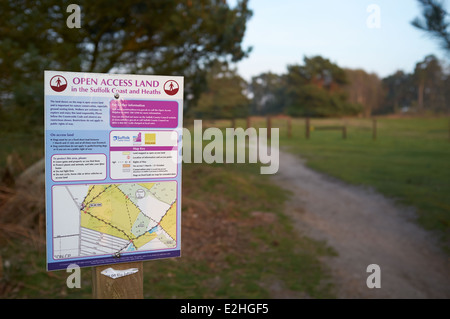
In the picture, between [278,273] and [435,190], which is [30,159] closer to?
[278,273]

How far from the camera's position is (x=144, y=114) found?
221 centimetres

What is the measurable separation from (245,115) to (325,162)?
4.29 meters

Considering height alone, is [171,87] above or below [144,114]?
above

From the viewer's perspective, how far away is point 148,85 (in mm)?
2223

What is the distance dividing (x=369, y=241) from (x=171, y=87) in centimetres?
518

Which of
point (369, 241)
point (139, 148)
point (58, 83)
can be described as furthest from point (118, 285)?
point (369, 241)

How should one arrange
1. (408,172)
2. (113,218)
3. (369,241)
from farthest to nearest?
(408,172) < (369,241) < (113,218)

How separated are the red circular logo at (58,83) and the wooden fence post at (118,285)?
991 millimetres

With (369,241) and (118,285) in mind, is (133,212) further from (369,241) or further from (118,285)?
(369,241)

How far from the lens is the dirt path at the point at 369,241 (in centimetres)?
471

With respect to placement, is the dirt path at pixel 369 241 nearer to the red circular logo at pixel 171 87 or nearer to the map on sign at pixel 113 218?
the map on sign at pixel 113 218

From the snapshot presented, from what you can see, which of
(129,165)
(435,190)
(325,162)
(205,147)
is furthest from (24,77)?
(325,162)

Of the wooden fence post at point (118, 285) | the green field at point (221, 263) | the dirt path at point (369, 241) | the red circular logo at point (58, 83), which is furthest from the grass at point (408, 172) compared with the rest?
the red circular logo at point (58, 83)

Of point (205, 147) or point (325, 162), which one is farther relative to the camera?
point (325, 162)
